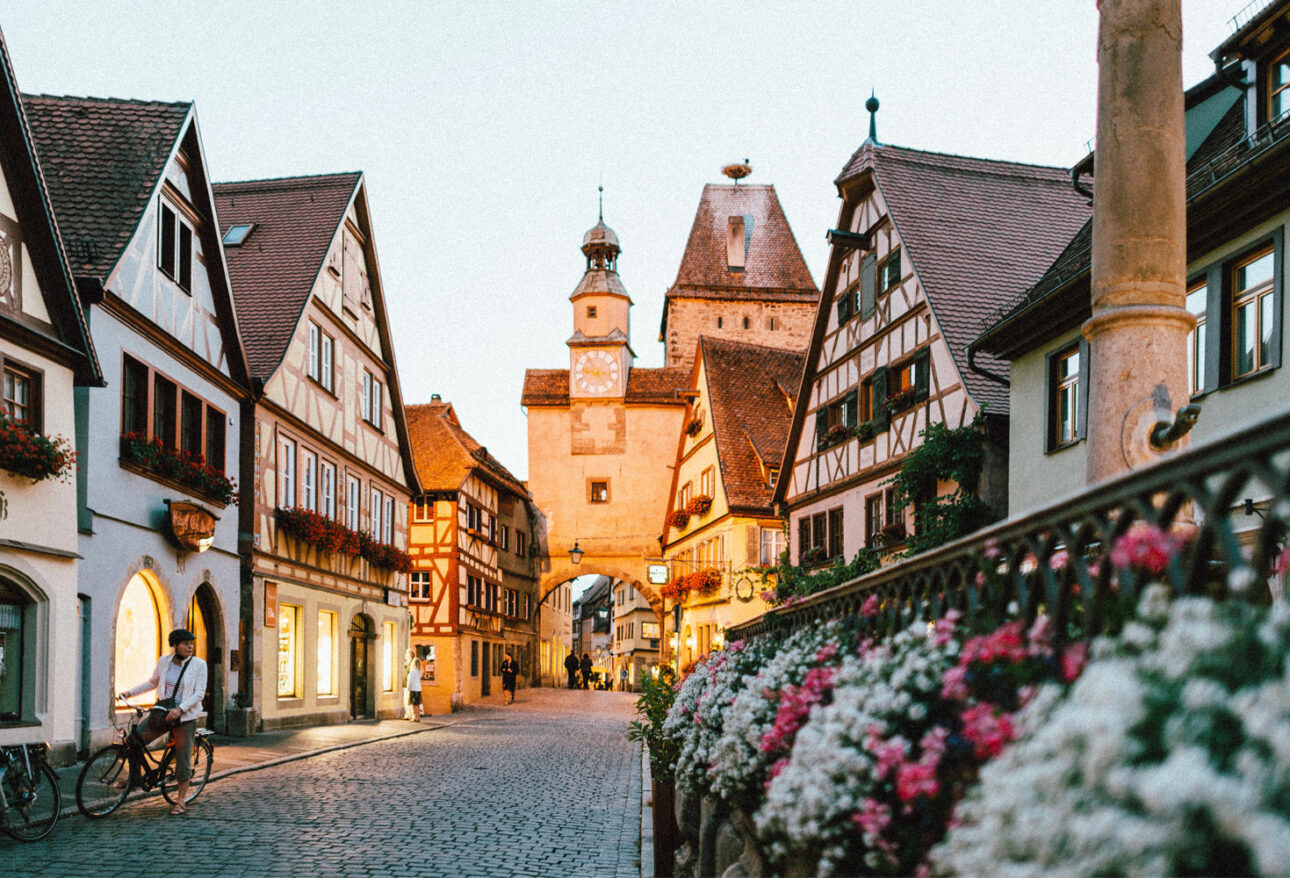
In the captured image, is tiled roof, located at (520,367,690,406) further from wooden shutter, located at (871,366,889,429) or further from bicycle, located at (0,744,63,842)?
bicycle, located at (0,744,63,842)

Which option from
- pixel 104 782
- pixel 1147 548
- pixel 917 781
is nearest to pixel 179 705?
pixel 104 782

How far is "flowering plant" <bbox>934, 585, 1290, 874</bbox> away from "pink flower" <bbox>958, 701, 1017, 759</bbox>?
34 cm

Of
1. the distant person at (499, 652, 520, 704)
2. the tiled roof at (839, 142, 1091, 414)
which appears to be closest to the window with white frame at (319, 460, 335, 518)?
the tiled roof at (839, 142, 1091, 414)

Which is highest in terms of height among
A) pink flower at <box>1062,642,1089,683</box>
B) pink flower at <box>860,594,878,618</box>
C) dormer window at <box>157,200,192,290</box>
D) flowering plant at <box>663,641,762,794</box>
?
dormer window at <box>157,200,192,290</box>

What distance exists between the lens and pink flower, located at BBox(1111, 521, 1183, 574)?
8.55ft

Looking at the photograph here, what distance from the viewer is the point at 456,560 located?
40219 millimetres

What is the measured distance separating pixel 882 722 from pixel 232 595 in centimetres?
1948

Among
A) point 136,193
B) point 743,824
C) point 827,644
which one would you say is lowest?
point 743,824

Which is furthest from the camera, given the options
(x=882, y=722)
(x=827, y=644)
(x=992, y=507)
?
(x=992, y=507)

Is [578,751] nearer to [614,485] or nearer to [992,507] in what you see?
[992,507]

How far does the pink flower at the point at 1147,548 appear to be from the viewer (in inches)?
103

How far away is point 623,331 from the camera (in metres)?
55.6

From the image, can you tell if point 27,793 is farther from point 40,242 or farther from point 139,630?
point 139,630

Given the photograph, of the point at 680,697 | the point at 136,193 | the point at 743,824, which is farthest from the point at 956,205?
the point at 743,824
